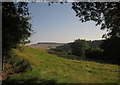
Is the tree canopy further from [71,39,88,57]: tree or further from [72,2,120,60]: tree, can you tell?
[71,39,88,57]: tree

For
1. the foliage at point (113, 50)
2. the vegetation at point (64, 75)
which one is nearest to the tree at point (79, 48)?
the foliage at point (113, 50)

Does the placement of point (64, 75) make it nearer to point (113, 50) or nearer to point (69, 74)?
point (69, 74)

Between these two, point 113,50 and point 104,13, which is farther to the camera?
point 113,50

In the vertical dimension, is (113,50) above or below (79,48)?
above

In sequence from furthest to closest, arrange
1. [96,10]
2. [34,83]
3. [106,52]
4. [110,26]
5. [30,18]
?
[106,52]
[30,18]
[110,26]
[96,10]
[34,83]

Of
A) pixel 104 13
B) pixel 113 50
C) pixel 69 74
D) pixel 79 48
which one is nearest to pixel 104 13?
pixel 104 13

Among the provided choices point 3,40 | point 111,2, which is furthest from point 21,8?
point 111,2

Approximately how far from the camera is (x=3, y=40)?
13508 mm

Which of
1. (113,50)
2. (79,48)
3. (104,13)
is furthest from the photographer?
(79,48)

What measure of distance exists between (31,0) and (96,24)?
638 cm

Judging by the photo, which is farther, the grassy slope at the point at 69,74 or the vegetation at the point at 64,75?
the grassy slope at the point at 69,74

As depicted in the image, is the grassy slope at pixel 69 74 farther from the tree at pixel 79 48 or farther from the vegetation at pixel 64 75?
the tree at pixel 79 48

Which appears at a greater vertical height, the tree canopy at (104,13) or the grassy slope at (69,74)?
the tree canopy at (104,13)

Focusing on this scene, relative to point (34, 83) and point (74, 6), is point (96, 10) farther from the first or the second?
point (34, 83)
